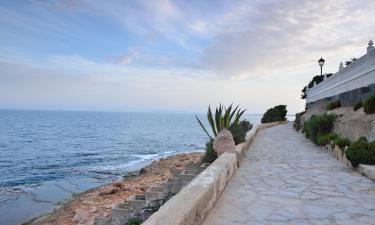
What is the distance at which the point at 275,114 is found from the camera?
38.4 meters

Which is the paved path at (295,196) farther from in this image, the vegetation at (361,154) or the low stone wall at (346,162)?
the vegetation at (361,154)

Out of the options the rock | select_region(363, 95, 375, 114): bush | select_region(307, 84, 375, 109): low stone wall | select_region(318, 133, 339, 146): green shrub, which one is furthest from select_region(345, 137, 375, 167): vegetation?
select_region(307, 84, 375, 109): low stone wall

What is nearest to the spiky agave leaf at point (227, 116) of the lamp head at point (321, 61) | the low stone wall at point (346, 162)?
the low stone wall at point (346, 162)

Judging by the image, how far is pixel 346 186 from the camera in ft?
21.5

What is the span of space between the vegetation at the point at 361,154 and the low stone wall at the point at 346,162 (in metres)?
0.16

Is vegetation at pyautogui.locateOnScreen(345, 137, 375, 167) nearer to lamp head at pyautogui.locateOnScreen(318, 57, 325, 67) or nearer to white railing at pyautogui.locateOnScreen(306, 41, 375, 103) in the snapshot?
white railing at pyautogui.locateOnScreen(306, 41, 375, 103)

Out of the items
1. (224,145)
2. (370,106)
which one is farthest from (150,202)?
(370,106)

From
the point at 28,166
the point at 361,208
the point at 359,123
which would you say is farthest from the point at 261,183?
the point at 28,166

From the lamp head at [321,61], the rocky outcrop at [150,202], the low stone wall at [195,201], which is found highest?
the lamp head at [321,61]

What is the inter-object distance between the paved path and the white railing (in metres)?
4.74

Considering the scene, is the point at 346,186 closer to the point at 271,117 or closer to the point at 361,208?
the point at 361,208

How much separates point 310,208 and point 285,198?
624 mm

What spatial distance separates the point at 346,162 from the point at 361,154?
1.13 m

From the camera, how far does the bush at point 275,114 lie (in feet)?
125
